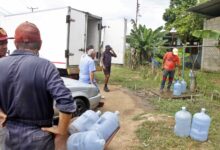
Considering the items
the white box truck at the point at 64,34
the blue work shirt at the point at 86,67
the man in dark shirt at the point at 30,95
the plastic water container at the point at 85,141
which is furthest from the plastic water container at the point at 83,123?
the white box truck at the point at 64,34

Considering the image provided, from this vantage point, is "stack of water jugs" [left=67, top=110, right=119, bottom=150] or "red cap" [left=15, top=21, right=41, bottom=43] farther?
"stack of water jugs" [left=67, top=110, right=119, bottom=150]

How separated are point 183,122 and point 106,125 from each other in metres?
2.02

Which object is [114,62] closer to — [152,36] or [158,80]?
[152,36]

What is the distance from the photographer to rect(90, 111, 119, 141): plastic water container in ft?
12.8

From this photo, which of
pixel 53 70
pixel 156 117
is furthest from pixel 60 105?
pixel 156 117

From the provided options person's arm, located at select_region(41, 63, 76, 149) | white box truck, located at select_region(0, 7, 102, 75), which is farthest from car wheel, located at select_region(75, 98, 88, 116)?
person's arm, located at select_region(41, 63, 76, 149)

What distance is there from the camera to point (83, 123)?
152 inches

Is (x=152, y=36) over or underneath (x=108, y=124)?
over

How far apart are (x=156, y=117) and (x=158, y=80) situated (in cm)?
697

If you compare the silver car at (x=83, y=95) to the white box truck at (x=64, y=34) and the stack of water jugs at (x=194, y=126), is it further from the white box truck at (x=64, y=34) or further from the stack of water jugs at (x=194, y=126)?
the white box truck at (x=64, y=34)

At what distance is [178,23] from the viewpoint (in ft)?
73.2

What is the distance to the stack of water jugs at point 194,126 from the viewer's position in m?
5.23

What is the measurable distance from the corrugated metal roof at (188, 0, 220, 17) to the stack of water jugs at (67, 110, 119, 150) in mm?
13727

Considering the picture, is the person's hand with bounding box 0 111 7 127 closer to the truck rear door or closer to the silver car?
the silver car
